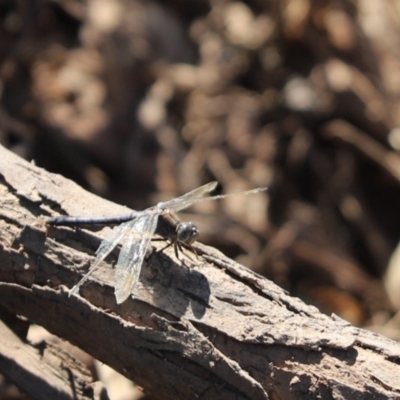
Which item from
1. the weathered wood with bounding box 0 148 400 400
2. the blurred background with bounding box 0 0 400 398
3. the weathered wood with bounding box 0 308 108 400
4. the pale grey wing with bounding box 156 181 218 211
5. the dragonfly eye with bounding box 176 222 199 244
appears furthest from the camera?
the blurred background with bounding box 0 0 400 398

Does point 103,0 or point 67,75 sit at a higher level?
point 103,0

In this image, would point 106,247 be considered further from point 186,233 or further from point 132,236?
point 186,233

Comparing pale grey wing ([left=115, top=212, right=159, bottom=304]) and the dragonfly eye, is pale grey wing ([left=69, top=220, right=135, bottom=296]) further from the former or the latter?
the dragonfly eye

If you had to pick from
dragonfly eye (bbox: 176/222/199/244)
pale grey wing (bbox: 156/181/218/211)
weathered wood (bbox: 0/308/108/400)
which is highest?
pale grey wing (bbox: 156/181/218/211)

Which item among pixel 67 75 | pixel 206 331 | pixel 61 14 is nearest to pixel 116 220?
pixel 206 331

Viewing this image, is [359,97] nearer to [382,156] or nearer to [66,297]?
[382,156]

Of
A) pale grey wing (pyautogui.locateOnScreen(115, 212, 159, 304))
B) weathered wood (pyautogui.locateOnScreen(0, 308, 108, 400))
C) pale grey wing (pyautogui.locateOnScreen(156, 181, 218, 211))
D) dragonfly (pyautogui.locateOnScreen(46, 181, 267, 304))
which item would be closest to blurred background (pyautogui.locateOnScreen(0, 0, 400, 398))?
pale grey wing (pyautogui.locateOnScreen(156, 181, 218, 211))
